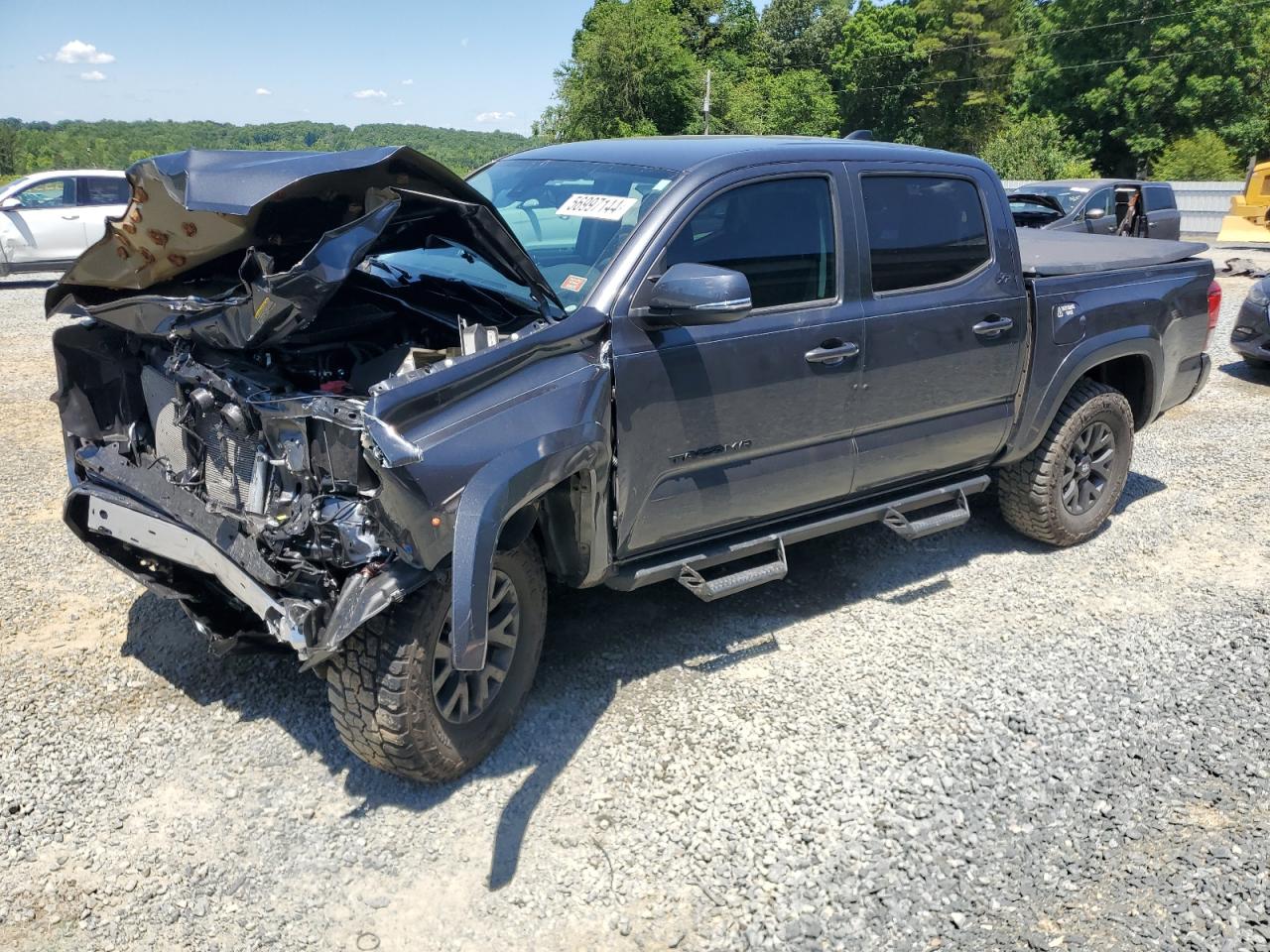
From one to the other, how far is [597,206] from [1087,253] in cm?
299

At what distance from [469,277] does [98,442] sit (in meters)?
1.60

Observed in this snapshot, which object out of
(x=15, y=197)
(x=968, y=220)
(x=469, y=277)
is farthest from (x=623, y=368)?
(x=15, y=197)

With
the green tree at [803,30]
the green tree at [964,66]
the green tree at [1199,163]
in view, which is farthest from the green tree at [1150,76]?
the green tree at [803,30]

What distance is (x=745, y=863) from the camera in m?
2.93

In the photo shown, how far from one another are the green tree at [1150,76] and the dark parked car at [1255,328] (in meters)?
39.7

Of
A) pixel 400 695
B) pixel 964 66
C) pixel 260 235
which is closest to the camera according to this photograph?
pixel 400 695

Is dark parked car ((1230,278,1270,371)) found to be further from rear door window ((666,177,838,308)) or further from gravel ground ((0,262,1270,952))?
rear door window ((666,177,838,308))

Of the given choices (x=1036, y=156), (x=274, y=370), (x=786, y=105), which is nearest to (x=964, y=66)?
(x=786, y=105)

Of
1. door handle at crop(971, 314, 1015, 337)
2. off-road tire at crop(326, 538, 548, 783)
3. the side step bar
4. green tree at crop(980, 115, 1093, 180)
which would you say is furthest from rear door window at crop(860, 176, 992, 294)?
green tree at crop(980, 115, 1093, 180)

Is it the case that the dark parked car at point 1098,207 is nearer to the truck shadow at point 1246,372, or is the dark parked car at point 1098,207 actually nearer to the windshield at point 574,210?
the truck shadow at point 1246,372

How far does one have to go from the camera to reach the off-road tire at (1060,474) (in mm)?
4973

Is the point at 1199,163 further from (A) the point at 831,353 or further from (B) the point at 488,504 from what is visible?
(B) the point at 488,504

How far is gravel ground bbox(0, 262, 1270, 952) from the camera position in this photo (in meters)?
2.73

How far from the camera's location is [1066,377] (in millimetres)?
4789
